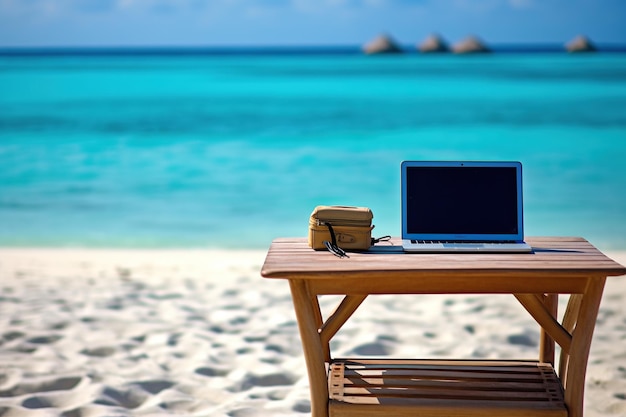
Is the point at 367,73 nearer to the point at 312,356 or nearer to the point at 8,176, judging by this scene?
the point at 8,176

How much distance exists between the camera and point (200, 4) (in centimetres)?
5184

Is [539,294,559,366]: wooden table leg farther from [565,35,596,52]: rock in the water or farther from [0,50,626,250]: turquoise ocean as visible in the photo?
[565,35,596,52]: rock in the water

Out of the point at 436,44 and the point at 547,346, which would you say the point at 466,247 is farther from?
the point at 436,44

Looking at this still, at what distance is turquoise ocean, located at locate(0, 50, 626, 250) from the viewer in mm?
7930

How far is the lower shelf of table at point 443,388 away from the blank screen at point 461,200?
1.37ft

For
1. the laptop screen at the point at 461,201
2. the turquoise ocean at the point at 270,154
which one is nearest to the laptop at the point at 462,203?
the laptop screen at the point at 461,201

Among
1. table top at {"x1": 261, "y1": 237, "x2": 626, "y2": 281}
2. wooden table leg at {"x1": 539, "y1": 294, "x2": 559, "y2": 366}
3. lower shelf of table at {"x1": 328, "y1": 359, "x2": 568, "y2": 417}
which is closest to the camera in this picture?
table top at {"x1": 261, "y1": 237, "x2": 626, "y2": 281}

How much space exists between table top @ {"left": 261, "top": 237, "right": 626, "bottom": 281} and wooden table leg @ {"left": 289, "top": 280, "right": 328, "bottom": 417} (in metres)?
0.07

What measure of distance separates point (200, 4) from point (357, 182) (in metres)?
43.8

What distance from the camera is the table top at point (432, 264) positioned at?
209 centimetres

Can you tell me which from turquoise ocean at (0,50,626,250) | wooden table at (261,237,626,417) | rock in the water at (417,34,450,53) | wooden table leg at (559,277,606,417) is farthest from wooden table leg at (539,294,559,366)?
rock in the water at (417,34,450,53)

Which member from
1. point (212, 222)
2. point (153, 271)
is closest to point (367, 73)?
point (212, 222)

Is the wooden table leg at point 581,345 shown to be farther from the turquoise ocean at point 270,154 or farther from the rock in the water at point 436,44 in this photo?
the rock in the water at point 436,44

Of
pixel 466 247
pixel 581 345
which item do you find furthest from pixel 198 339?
pixel 581 345
